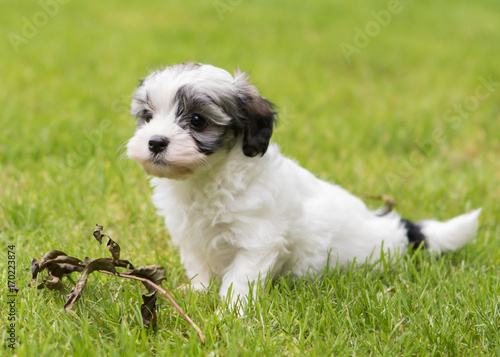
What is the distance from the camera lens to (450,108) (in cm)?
693

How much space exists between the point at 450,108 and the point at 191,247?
490cm

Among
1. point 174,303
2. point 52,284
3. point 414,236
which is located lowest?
point 52,284

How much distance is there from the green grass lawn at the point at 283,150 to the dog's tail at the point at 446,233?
0.40 feet

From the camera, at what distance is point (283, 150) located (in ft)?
16.4

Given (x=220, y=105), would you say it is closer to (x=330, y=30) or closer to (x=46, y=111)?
(x=46, y=111)

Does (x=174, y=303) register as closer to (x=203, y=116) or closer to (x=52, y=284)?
(x=52, y=284)

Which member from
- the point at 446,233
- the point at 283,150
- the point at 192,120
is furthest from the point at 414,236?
the point at 192,120

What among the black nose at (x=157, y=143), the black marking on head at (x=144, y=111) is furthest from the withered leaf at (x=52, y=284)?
the black marking on head at (x=144, y=111)

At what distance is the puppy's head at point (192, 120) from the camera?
2.75 m

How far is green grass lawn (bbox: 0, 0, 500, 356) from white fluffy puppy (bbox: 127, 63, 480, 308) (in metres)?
0.19

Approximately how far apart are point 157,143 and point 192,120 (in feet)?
0.80

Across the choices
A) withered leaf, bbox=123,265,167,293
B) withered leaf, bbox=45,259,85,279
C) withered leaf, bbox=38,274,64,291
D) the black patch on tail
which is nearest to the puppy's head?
withered leaf, bbox=123,265,167,293

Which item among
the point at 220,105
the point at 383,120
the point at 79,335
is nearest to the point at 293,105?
the point at 383,120

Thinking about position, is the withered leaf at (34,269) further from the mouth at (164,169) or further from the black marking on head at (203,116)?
the black marking on head at (203,116)
